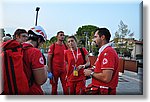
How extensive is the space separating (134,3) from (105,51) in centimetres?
61

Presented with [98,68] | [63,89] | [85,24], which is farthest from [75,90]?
[85,24]

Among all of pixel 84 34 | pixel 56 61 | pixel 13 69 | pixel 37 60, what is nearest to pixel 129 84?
pixel 84 34

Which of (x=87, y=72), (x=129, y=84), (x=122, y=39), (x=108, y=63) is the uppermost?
(x=122, y=39)

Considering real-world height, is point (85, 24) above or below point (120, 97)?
above

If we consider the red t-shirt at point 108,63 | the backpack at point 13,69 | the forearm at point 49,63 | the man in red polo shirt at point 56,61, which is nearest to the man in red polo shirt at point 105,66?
the red t-shirt at point 108,63

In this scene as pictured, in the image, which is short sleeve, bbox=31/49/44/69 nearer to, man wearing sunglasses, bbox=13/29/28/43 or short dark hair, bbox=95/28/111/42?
man wearing sunglasses, bbox=13/29/28/43

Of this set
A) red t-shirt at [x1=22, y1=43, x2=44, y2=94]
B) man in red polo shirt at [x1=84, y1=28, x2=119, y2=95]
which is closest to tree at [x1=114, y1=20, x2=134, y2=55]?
man in red polo shirt at [x1=84, y1=28, x2=119, y2=95]

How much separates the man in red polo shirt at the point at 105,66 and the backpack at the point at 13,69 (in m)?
0.70

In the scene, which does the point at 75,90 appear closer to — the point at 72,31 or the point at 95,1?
the point at 72,31

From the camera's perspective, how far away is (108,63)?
2.77 m

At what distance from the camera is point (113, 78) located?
112 inches

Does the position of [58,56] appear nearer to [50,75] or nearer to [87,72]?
[50,75]

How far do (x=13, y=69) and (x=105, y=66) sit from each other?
3.09 ft

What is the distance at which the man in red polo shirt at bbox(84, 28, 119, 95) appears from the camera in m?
2.79
